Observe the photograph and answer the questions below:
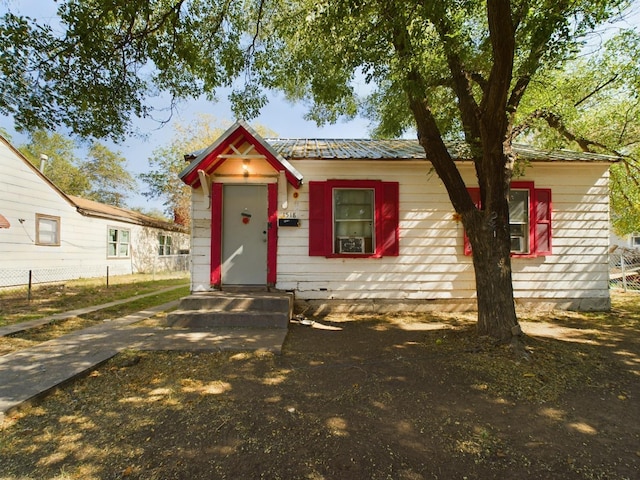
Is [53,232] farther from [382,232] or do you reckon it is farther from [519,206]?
[519,206]

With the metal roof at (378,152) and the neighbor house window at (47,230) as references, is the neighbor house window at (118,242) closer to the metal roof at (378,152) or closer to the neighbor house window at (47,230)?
the neighbor house window at (47,230)

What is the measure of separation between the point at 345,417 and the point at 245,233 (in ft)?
15.8

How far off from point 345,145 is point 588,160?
5584 millimetres

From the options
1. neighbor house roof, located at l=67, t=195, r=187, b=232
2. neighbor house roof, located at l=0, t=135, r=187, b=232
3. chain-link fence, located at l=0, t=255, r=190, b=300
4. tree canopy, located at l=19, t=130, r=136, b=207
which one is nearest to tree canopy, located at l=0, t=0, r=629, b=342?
chain-link fence, located at l=0, t=255, r=190, b=300

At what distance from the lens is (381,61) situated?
4449 millimetres

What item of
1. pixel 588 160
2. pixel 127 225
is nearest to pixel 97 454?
pixel 588 160

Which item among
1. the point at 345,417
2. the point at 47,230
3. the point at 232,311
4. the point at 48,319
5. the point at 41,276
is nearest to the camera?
the point at 345,417

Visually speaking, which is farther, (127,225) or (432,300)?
(127,225)

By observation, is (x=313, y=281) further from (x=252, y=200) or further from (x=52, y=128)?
(x=52, y=128)

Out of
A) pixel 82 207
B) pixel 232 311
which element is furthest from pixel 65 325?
pixel 82 207

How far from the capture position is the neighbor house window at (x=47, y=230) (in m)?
11.2

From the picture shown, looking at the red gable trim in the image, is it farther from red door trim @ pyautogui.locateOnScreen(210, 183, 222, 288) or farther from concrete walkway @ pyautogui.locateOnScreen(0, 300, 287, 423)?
concrete walkway @ pyautogui.locateOnScreen(0, 300, 287, 423)

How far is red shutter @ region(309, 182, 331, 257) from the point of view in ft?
22.5

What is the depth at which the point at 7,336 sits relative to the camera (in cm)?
503
